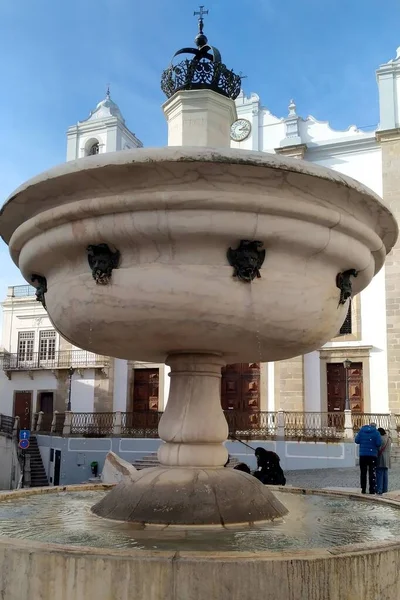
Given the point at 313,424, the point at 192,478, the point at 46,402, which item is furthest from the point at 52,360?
the point at 192,478

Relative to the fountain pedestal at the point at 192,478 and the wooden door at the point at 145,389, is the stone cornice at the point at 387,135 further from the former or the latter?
the fountain pedestal at the point at 192,478

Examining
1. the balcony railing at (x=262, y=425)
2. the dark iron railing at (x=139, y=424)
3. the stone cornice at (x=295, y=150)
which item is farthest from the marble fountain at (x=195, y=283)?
the stone cornice at (x=295, y=150)

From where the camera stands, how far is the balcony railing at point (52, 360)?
86.2 ft

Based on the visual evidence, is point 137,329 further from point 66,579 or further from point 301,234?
point 66,579

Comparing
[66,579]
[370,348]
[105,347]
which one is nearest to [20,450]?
[370,348]

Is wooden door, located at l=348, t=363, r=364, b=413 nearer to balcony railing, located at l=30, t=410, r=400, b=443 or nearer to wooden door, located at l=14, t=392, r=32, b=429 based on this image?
balcony railing, located at l=30, t=410, r=400, b=443

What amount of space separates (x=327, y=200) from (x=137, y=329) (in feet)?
4.33

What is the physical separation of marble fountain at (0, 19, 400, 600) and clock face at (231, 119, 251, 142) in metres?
21.5

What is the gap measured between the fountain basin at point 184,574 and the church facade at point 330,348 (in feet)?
63.2

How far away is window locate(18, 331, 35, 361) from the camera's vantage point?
30.0 meters

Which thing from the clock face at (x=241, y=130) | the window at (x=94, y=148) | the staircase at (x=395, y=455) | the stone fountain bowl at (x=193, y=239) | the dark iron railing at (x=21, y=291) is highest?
the window at (x=94, y=148)

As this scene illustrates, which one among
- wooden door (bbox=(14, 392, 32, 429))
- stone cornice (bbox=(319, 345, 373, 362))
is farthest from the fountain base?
wooden door (bbox=(14, 392, 32, 429))

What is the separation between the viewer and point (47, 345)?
29703 mm

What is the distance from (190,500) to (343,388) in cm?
1918
